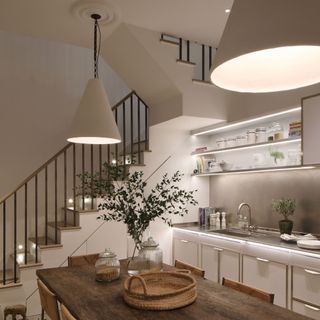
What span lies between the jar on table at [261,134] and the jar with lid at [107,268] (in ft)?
8.31

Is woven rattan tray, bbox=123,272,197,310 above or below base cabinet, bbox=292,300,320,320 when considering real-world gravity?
above

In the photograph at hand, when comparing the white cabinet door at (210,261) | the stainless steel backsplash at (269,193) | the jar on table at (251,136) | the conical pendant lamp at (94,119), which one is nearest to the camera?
the conical pendant lamp at (94,119)

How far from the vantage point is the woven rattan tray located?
71.7 inches

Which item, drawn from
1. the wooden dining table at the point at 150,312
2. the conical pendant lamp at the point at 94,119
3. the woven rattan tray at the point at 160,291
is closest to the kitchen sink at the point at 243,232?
the wooden dining table at the point at 150,312

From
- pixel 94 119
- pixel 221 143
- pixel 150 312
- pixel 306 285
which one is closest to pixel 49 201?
pixel 221 143

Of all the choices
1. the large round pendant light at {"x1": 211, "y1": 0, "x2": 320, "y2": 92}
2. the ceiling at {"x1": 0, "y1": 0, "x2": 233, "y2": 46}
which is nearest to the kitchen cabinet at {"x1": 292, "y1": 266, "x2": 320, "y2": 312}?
the large round pendant light at {"x1": 211, "y1": 0, "x2": 320, "y2": 92}

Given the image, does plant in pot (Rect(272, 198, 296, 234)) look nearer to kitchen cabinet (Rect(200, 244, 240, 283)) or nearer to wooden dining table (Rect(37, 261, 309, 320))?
kitchen cabinet (Rect(200, 244, 240, 283))

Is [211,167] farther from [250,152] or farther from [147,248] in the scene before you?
[147,248]

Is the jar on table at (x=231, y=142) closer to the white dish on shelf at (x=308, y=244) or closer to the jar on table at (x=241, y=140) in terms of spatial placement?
the jar on table at (x=241, y=140)

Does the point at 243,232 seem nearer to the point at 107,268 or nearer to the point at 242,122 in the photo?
the point at 242,122

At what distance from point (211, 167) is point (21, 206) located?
2859mm

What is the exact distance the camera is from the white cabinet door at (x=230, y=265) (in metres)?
3.85

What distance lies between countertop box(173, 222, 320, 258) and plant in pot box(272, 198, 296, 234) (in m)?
0.14

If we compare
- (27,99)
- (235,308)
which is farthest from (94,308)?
(27,99)
